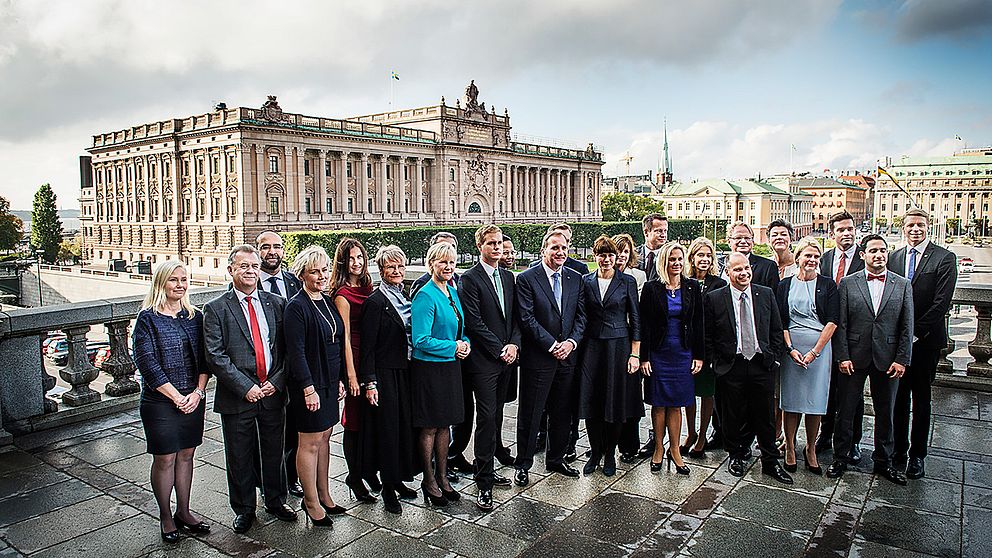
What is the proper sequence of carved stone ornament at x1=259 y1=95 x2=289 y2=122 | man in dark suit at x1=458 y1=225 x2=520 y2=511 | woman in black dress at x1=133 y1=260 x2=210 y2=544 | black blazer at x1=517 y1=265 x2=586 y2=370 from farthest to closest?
carved stone ornament at x1=259 y1=95 x2=289 y2=122 < black blazer at x1=517 y1=265 x2=586 y2=370 < man in dark suit at x1=458 y1=225 x2=520 y2=511 < woman in black dress at x1=133 y1=260 x2=210 y2=544

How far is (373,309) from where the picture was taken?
5672 mm

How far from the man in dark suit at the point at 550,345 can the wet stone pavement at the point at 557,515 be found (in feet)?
1.02

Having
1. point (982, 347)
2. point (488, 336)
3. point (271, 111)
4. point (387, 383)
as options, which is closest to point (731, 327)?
point (488, 336)

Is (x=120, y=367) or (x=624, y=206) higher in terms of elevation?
(x=624, y=206)

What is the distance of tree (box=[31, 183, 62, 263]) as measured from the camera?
87625mm

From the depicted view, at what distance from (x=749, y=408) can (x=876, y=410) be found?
3.76ft

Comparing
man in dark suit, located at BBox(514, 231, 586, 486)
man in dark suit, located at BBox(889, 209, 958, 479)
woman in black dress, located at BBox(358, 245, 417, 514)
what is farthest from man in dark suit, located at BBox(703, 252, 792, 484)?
woman in black dress, located at BBox(358, 245, 417, 514)

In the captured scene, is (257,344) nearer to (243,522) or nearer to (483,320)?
(243,522)

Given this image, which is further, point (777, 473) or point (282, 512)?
point (777, 473)

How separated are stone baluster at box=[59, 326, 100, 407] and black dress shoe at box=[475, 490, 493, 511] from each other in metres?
4.56

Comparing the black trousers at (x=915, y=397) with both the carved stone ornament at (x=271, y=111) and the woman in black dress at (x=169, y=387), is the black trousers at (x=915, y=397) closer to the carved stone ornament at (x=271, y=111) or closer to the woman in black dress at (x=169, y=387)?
the woman in black dress at (x=169, y=387)

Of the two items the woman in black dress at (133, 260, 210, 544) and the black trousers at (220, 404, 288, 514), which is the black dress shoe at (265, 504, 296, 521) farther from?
the woman in black dress at (133, 260, 210, 544)

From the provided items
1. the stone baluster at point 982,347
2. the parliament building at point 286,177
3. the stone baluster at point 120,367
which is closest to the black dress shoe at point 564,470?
the stone baluster at point 120,367

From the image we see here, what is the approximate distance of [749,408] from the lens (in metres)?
6.59
